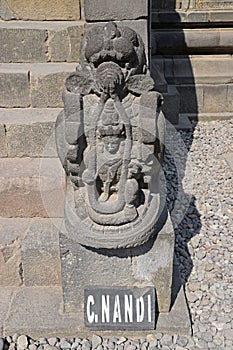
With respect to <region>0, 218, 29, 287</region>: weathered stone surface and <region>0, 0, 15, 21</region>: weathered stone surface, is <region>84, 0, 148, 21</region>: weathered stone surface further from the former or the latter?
<region>0, 218, 29, 287</region>: weathered stone surface

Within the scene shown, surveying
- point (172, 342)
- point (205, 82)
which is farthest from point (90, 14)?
point (205, 82)

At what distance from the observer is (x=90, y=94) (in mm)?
2193

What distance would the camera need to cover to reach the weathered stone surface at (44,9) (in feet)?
11.3

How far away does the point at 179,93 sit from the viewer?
5781mm

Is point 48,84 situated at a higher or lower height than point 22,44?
lower

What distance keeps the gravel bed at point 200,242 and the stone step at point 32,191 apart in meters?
0.87

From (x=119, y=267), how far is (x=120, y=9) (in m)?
2.14

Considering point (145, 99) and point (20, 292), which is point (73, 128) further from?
point (20, 292)

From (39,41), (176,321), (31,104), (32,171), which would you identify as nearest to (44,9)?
(39,41)

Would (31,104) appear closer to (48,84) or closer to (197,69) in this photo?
(48,84)

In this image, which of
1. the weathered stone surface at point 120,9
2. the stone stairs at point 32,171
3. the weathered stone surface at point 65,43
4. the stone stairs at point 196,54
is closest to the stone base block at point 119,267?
the stone stairs at point 32,171

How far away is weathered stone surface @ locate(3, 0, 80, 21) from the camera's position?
3457 millimetres

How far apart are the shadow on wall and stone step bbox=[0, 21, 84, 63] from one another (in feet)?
5.07

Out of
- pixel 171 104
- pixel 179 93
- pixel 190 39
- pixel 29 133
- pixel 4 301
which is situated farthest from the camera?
pixel 190 39
